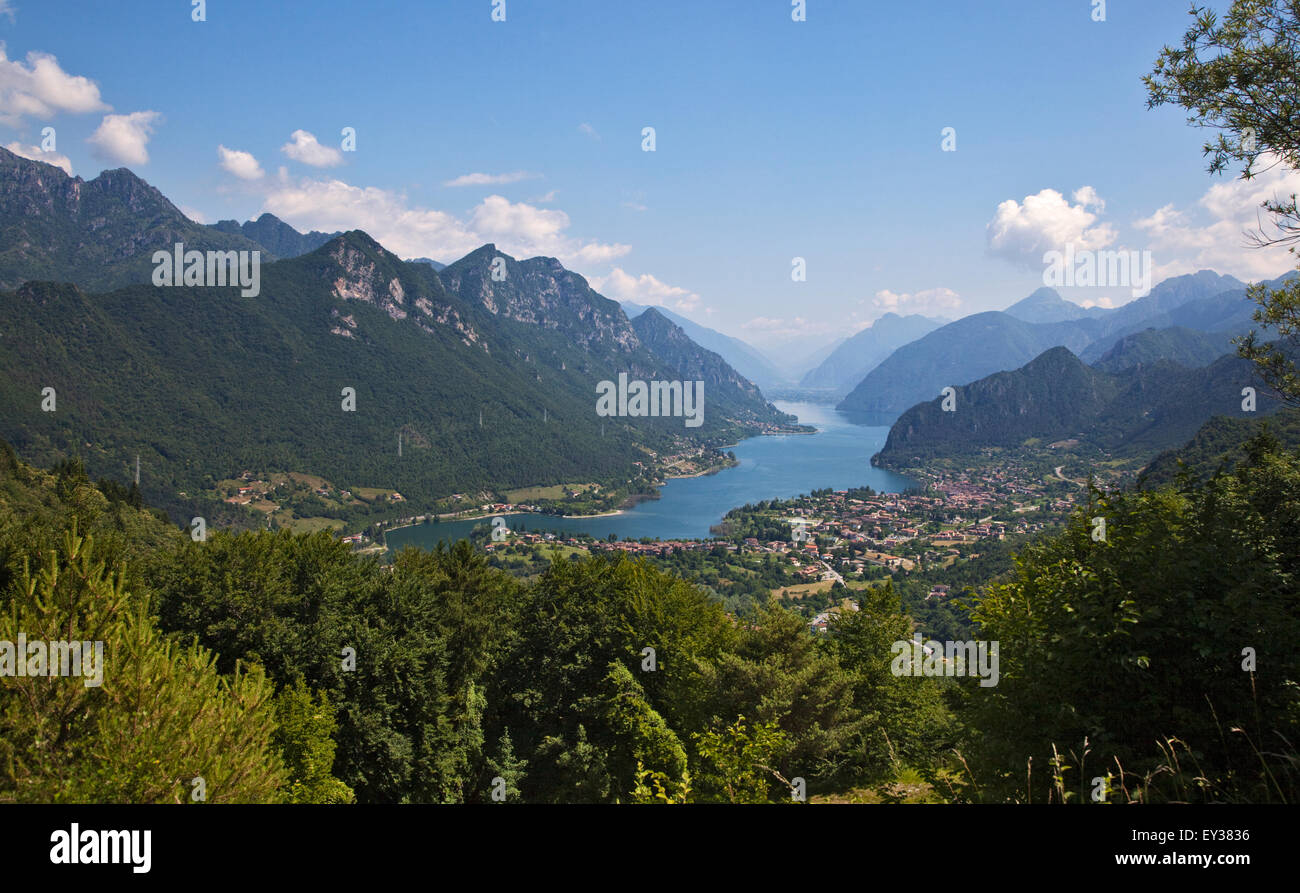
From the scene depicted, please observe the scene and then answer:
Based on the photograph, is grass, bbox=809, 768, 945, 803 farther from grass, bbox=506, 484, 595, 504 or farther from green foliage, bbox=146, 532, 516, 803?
grass, bbox=506, 484, 595, 504

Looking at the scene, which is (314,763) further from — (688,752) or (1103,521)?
(1103,521)

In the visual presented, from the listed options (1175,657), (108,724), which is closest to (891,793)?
(1175,657)

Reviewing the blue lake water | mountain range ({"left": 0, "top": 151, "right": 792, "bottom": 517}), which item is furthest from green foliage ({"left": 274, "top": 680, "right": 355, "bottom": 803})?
mountain range ({"left": 0, "top": 151, "right": 792, "bottom": 517})

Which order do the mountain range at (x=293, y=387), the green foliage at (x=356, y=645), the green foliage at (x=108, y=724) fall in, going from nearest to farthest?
1. the green foliage at (x=108, y=724)
2. the green foliage at (x=356, y=645)
3. the mountain range at (x=293, y=387)

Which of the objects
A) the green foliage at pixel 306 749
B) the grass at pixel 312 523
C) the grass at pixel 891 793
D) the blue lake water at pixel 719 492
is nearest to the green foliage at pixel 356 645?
the green foliage at pixel 306 749

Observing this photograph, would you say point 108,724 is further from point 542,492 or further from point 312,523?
point 542,492

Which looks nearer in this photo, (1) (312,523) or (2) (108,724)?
(2) (108,724)

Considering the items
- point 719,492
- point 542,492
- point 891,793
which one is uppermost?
point 891,793

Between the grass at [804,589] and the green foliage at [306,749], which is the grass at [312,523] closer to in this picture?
the grass at [804,589]
